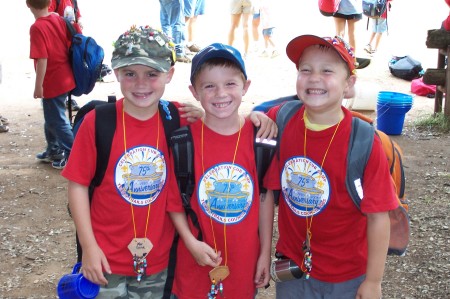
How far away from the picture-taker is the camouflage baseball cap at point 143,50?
8.40 ft

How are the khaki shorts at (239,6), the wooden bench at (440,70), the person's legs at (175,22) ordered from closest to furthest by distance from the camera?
the wooden bench at (440,70) → the person's legs at (175,22) → the khaki shorts at (239,6)

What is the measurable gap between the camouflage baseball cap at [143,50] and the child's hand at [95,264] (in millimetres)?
799

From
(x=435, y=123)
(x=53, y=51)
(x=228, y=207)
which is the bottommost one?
(x=435, y=123)

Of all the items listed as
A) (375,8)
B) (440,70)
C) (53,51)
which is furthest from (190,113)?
(375,8)

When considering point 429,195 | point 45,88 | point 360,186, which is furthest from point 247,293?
point 45,88

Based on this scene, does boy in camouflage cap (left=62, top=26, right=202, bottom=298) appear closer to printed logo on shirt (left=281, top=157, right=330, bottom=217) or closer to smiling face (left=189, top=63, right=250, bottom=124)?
smiling face (left=189, top=63, right=250, bottom=124)

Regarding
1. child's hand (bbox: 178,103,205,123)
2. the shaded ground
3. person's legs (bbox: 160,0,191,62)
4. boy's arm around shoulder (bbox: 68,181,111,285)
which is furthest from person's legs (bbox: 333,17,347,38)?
boy's arm around shoulder (bbox: 68,181,111,285)

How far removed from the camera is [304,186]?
248 centimetres

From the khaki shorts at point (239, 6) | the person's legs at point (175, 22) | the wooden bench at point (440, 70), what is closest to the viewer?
the wooden bench at point (440, 70)

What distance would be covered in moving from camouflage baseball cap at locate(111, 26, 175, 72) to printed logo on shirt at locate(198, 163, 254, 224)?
0.52 meters

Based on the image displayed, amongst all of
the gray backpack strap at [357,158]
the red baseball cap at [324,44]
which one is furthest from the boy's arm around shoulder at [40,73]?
the gray backpack strap at [357,158]

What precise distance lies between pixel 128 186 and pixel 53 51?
3.42 meters

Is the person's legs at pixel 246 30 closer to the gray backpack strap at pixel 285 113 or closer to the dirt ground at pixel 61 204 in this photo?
the dirt ground at pixel 61 204

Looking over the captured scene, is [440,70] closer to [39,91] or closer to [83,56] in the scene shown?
[83,56]
